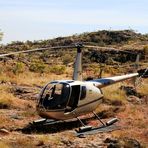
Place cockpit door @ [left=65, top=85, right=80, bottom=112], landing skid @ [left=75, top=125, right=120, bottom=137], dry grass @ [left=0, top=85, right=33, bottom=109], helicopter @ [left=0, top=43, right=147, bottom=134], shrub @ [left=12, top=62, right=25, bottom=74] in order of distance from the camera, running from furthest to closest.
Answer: shrub @ [left=12, top=62, right=25, bottom=74] < dry grass @ [left=0, top=85, right=33, bottom=109] < cockpit door @ [left=65, top=85, right=80, bottom=112] < helicopter @ [left=0, top=43, right=147, bottom=134] < landing skid @ [left=75, top=125, right=120, bottom=137]

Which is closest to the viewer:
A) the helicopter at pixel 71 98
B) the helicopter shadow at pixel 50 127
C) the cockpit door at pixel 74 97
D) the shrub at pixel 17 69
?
the helicopter at pixel 71 98

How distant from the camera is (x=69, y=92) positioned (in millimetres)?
17391

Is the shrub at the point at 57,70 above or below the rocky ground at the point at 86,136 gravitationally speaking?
below

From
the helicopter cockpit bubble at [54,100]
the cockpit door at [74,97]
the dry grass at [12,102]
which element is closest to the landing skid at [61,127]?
the cockpit door at [74,97]

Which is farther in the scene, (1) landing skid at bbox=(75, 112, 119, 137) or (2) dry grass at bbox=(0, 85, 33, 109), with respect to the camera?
(2) dry grass at bbox=(0, 85, 33, 109)

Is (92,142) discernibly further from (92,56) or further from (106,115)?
(92,56)

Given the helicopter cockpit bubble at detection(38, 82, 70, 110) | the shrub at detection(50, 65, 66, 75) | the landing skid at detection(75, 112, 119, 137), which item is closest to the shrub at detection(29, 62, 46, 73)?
the shrub at detection(50, 65, 66, 75)

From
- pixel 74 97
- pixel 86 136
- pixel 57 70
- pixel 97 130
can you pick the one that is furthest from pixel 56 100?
pixel 57 70


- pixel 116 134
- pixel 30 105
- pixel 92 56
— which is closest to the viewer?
pixel 116 134

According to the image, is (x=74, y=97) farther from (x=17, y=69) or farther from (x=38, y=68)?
(x=38, y=68)

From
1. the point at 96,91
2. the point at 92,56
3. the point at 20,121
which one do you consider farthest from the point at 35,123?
the point at 92,56

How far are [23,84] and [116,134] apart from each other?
15.2 m

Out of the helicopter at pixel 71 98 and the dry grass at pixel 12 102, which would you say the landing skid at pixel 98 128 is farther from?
the dry grass at pixel 12 102

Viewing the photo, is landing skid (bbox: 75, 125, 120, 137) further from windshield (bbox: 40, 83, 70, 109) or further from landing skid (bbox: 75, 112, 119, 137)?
windshield (bbox: 40, 83, 70, 109)
